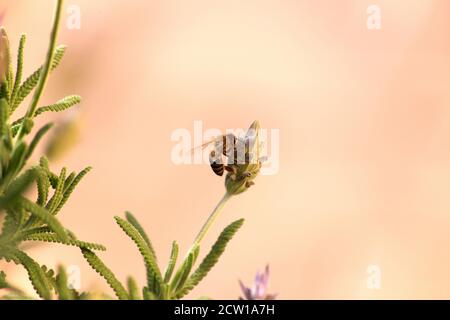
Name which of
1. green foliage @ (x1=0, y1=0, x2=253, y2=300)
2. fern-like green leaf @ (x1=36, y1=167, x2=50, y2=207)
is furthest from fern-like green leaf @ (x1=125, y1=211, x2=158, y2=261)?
fern-like green leaf @ (x1=36, y1=167, x2=50, y2=207)

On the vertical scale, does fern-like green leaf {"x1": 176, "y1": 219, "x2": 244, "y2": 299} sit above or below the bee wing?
below

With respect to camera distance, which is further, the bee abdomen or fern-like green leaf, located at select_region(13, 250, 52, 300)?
the bee abdomen

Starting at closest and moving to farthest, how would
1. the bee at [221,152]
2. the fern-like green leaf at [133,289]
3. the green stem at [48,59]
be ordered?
the green stem at [48,59], the fern-like green leaf at [133,289], the bee at [221,152]

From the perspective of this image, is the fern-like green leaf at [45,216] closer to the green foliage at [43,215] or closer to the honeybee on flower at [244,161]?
the green foliage at [43,215]

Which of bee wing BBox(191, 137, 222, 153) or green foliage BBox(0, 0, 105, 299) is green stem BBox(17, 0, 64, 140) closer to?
green foliage BBox(0, 0, 105, 299)

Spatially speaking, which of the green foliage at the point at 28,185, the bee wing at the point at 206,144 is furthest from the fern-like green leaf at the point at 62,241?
the bee wing at the point at 206,144

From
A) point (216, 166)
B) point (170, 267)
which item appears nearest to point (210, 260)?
point (170, 267)

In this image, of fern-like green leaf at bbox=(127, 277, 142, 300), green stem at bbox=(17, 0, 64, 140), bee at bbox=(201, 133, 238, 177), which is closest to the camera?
green stem at bbox=(17, 0, 64, 140)
